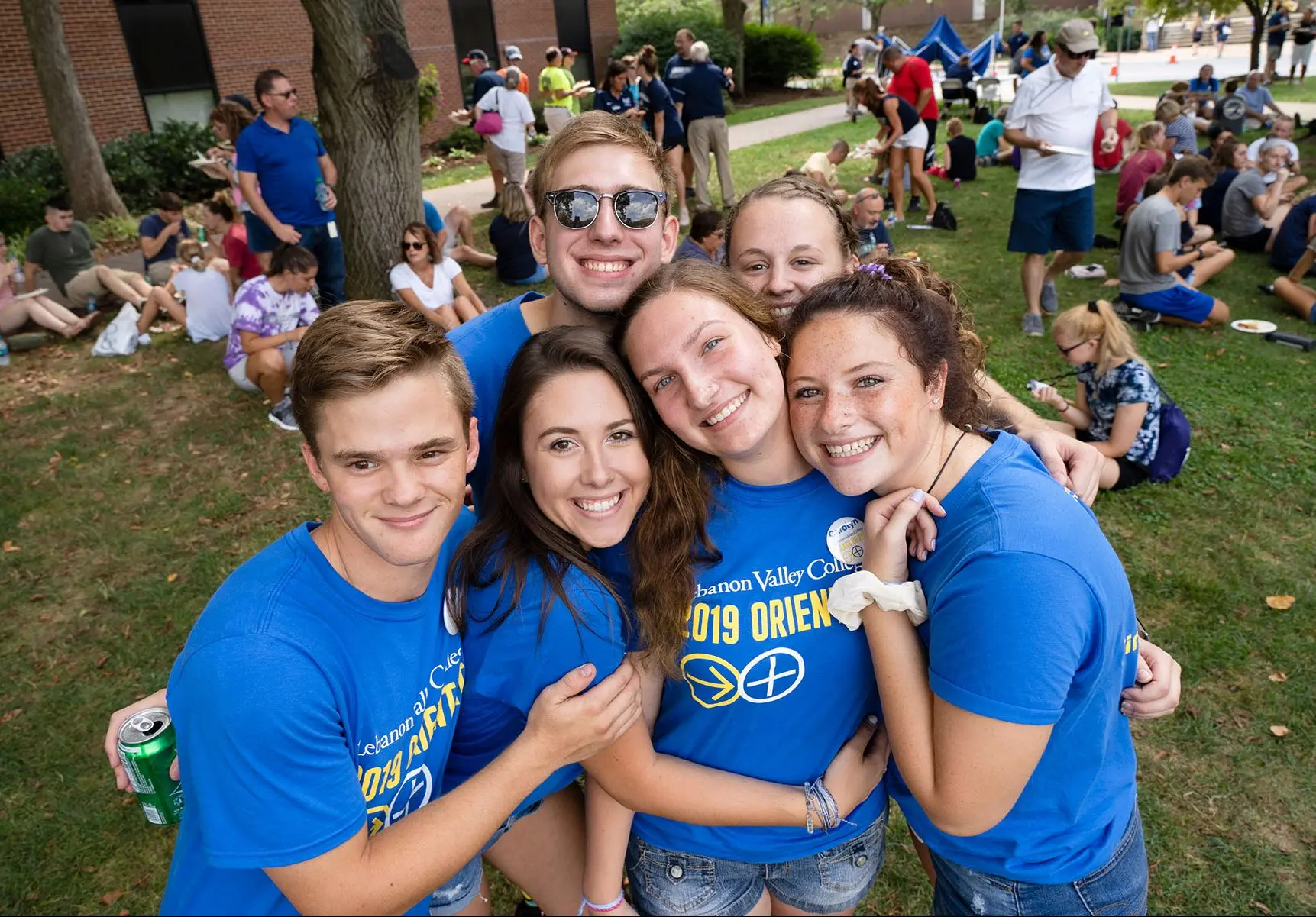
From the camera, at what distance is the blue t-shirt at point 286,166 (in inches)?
313

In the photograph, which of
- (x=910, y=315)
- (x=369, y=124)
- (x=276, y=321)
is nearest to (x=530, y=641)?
(x=910, y=315)

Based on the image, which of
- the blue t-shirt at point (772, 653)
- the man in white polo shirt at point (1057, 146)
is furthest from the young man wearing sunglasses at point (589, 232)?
the man in white polo shirt at point (1057, 146)

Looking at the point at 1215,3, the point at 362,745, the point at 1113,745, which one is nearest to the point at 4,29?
the point at 362,745

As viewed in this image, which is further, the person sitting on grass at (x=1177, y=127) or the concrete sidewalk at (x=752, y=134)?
the concrete sidewalk at (x=752, y=134)

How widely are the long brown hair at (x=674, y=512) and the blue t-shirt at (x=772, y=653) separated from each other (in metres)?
0.04

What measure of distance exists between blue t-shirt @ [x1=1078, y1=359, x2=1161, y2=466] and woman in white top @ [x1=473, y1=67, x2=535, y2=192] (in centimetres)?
886

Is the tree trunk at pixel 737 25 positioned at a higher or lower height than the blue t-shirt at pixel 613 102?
higher

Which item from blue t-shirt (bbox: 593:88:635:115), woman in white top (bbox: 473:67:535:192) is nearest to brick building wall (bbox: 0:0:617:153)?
woman in white top (bbox: 473:67:535:192)

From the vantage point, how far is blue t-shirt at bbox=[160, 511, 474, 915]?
4.99 feet

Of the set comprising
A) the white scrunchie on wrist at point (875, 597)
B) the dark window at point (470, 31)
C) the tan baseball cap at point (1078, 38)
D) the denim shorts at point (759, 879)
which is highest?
the dark window at point (470, 31)

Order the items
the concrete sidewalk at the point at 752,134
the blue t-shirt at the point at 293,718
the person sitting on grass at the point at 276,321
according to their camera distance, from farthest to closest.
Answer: the concrete sidewalk at the point at 752,134 → the person sitting on grass at the point at 276,321 → the blue t-shirt at the point at 293,718

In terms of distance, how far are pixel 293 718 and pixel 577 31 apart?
29879 mm

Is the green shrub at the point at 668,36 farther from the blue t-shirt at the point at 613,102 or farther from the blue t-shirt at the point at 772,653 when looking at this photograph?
the blue t-shirt at the point at 772,653

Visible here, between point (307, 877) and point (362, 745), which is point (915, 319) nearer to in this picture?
point (362, 745)
